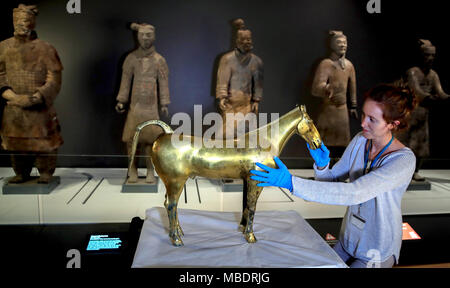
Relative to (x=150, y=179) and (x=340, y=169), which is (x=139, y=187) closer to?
(x=150, y=179)

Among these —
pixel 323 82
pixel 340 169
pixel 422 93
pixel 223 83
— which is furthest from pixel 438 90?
pixel 340 169

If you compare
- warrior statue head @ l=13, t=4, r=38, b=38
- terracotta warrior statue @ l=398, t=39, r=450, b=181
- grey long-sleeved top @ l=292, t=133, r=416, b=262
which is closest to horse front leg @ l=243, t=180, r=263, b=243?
grey long-sleeved top @ l=292, t=133, r=416, b=262

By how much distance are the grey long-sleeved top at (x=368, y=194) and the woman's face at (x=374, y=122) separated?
0.37 feet

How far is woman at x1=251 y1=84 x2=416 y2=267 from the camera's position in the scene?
4.83ft

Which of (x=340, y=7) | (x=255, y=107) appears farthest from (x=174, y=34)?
(x=340, y=7)

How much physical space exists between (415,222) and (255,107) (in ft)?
6.13

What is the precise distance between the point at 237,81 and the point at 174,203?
2.20 metres

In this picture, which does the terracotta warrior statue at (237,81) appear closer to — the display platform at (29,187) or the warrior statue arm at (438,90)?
the display platform at (29,187)

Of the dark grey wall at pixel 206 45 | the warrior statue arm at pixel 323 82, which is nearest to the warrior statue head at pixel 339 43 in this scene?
the warrior statue arm at pixel 323 82

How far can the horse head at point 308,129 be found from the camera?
1.68 meters

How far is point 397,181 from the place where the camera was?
1.51 m

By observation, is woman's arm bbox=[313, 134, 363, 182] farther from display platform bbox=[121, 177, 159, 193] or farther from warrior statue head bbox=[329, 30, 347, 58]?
warrior statue head bbox=[329, 30, 347, 58]

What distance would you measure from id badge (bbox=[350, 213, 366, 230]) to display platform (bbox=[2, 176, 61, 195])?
2.42 meters
